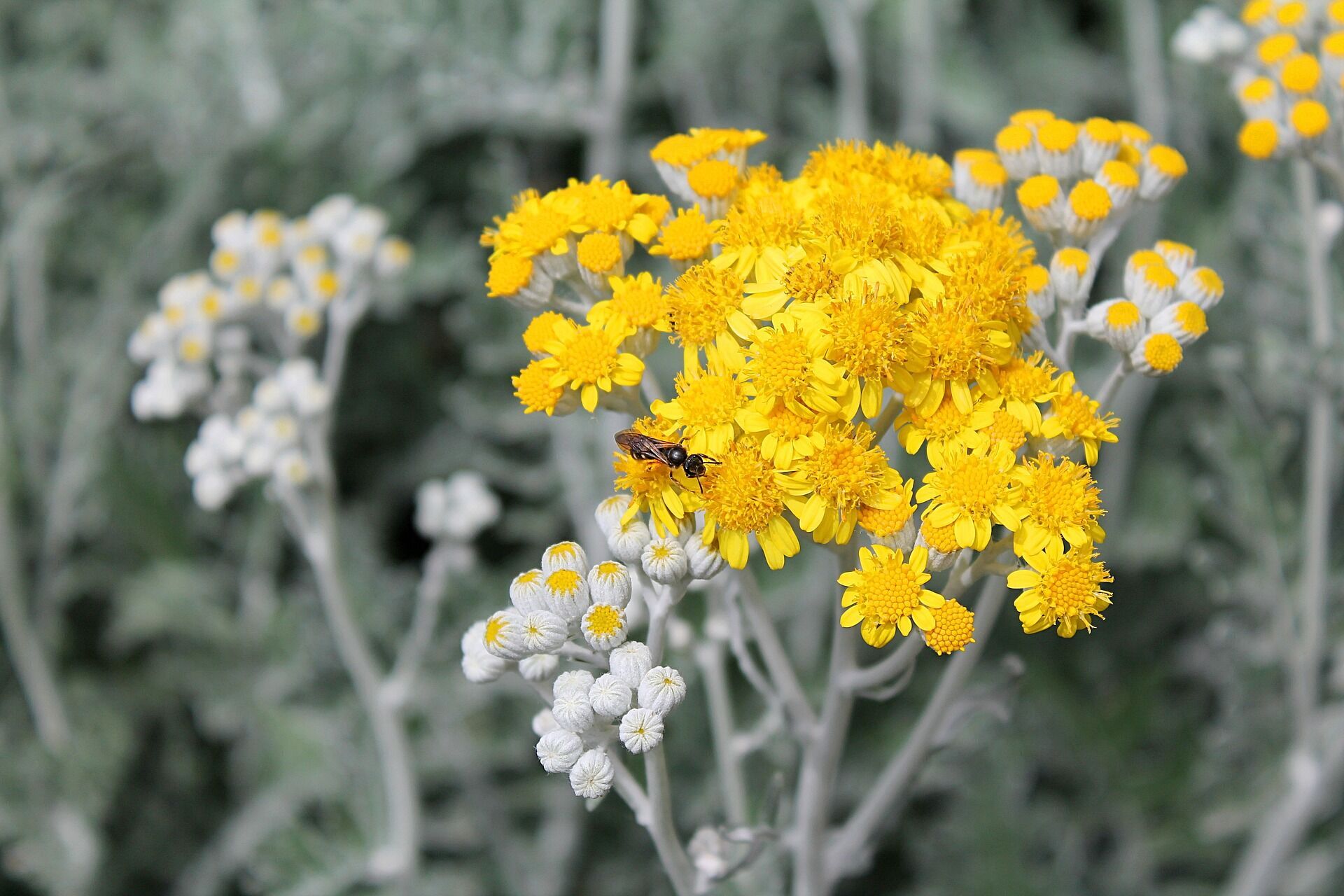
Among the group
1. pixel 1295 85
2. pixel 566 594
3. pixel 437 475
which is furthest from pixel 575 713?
pixel 437 475

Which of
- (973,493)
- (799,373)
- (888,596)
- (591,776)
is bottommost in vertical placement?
(591,776)

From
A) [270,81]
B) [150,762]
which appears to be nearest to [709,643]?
[150,762]

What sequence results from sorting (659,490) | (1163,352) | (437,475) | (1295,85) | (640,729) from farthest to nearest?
1. (437,475)
2. (1295,85)
3. (1163,352)
4. (659,490)
5. (640,729)

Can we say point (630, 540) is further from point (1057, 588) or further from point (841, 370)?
point (1057, 588)

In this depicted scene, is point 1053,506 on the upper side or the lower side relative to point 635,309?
lower

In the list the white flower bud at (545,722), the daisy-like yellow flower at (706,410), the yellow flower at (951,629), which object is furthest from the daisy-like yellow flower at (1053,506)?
the white flower bud at (545,722)

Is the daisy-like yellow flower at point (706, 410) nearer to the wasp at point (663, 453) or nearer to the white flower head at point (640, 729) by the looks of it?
the wasp at point (663, 453)

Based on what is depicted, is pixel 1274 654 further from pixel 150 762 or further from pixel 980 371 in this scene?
pixel 150 762
